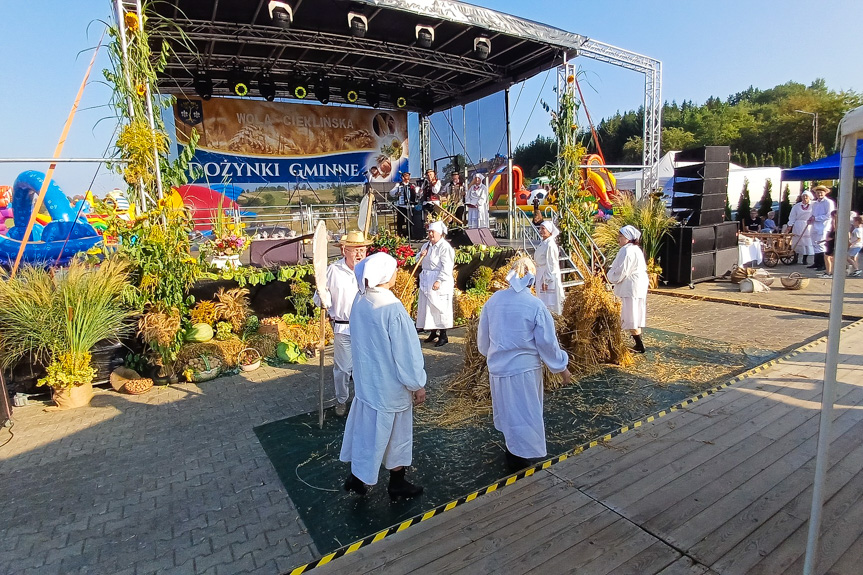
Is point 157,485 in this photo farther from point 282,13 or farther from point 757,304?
point 757,304

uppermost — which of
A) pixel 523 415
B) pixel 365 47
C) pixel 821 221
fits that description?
pixel 365 47

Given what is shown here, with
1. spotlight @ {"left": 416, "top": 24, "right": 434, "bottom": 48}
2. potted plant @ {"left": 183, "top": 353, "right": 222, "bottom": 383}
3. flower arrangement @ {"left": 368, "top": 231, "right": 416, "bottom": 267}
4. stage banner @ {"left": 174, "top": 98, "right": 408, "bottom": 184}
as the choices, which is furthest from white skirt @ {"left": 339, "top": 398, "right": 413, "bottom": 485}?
stage banner @ {"left": 174, "top": 98, "right": 408, "bottom": 184}

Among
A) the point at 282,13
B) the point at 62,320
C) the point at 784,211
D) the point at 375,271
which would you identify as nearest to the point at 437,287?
the point at 375,271

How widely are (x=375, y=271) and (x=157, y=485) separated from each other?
2.36 metres

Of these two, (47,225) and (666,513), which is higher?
(47,225)

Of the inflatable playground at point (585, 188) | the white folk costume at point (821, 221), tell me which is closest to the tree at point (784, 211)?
the white folk costume at point (821, 221)

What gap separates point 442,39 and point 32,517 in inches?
397

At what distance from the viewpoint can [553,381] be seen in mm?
4988

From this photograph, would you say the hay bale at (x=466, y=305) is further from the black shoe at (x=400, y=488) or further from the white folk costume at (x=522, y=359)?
the black shoe at (x=400, y=488)

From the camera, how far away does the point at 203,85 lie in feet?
38.3

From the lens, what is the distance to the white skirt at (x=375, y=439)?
3.02 meters

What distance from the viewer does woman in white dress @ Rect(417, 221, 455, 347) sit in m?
6.77

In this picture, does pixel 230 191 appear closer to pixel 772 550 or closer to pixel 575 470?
pixel 575 470

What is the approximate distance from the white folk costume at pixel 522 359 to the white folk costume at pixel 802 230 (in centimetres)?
1253
